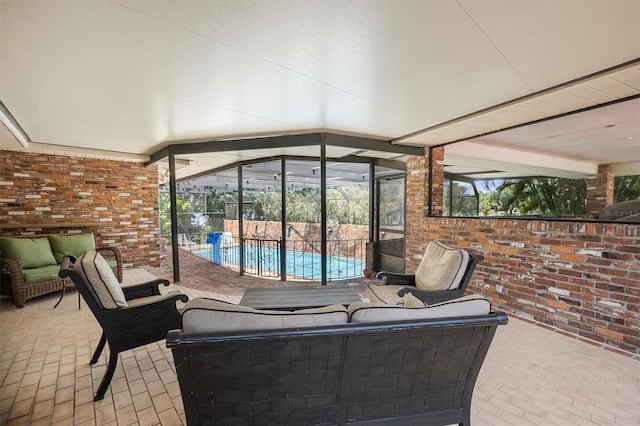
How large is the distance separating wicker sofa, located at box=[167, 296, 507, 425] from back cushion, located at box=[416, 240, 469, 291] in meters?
1.35

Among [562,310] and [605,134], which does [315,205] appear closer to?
[562,310]

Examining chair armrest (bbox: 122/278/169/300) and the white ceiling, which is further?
chair armrest (bbox: 122/278/169/300)

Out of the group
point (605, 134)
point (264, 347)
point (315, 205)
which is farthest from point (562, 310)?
point (315, 205)

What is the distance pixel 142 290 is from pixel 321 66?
2.72m

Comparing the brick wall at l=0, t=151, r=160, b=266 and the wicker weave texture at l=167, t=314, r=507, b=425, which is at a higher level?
the brick wall at l=0, t=151, r=160, b=266

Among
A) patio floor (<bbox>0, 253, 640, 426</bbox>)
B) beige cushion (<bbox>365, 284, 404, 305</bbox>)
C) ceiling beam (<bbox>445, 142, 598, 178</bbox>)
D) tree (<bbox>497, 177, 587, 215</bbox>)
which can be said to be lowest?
patio floor (<bbox>0, 253, 640, 426</bbox>)

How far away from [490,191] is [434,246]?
8.39 feet

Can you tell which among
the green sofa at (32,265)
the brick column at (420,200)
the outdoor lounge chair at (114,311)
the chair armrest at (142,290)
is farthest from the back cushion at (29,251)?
the brick column at (420,200)

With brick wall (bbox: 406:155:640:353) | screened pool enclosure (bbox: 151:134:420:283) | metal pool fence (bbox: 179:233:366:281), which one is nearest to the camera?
brick wall (bbox: 406:155:640:353)

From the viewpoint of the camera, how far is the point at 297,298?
2803 millimetres

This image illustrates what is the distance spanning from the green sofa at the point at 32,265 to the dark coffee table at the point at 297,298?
10.6 feet

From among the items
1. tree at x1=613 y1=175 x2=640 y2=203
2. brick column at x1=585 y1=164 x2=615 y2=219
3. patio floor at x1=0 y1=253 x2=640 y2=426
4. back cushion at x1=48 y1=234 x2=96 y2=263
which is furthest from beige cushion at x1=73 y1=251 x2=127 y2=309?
tree at x1=613 y1=175 x2=640 y2=203

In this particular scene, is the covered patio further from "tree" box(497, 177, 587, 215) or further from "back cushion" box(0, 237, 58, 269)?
"back cushion" box(0, 237, 58, 269)

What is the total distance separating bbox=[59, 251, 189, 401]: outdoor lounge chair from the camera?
6.58 feet
